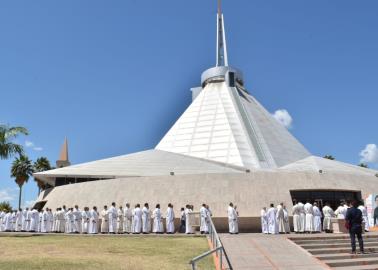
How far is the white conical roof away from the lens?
28.7m

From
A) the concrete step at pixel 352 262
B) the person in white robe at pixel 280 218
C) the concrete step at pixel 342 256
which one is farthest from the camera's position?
the person in white robe at pixel 280 218

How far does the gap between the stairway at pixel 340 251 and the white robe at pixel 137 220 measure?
7.60 metres

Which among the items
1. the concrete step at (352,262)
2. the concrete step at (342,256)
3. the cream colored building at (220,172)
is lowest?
the concrete step at (352,262)

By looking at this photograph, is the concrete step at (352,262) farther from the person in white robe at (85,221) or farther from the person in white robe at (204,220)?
the person in white robe at (85,221)

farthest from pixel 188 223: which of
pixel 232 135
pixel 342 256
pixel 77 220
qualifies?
pixel 232 135

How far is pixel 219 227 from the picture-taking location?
18.5 metres

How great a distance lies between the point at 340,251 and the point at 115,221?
35.0 ft

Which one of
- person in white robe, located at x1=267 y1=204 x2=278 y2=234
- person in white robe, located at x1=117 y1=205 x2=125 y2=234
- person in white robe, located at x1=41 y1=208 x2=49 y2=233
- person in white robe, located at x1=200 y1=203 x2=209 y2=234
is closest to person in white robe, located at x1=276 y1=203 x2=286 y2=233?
person in white robe, located at x1=267 y1=204 x2=278 y2=234

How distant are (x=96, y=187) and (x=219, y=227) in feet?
27.3

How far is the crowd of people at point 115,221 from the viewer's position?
16.9 metres

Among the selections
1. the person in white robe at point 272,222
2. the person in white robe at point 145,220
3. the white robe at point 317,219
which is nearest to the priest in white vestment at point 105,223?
the person in white robe at point 145,220

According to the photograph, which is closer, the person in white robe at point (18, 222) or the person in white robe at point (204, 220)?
the person in white robe at point (204, 220)

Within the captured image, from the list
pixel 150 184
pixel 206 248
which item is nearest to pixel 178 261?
pixel 206 248

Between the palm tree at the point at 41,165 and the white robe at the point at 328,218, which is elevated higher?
the palm tree at the point at 41,165
